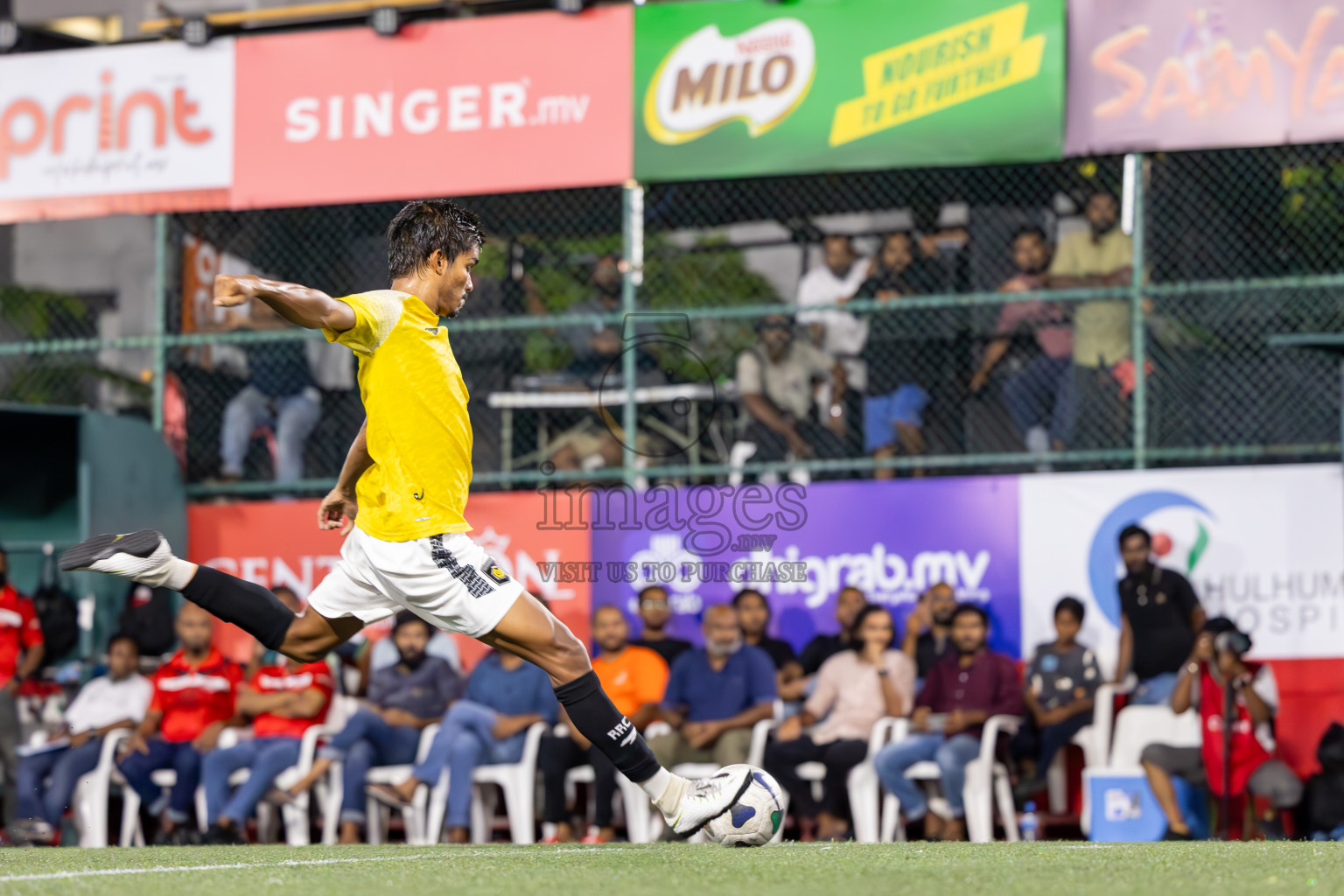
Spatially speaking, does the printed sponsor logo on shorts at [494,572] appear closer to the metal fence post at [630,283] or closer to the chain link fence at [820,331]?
the chain link fence at [820,331]

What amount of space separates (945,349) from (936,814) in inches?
122

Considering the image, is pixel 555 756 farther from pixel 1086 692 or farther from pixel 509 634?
pixel 509 634

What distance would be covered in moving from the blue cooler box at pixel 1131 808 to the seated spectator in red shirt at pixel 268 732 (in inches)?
179

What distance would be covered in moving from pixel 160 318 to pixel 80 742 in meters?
3.05

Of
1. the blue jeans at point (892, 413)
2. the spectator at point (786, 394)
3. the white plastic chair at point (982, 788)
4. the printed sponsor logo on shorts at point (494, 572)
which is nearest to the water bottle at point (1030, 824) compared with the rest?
the white plastic chair at point (982, 788)

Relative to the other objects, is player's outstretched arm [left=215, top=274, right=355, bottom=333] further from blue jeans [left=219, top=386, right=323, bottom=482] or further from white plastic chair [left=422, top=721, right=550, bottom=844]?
blue jeans [left=219, top=386, right=323, bottom=482]

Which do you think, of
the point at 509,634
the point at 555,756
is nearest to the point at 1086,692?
the point at 555,756

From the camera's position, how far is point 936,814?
9664mm

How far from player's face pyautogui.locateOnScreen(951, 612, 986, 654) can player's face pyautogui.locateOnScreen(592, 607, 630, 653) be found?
78.7 inches

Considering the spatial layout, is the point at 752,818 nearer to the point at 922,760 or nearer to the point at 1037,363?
the point at 922,760

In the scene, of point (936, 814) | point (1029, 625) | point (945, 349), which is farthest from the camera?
point (945, 349)

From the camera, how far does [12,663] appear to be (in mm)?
10766

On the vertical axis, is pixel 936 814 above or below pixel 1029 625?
below

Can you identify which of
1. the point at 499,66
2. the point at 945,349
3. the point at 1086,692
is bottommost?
the point at 1086,692
